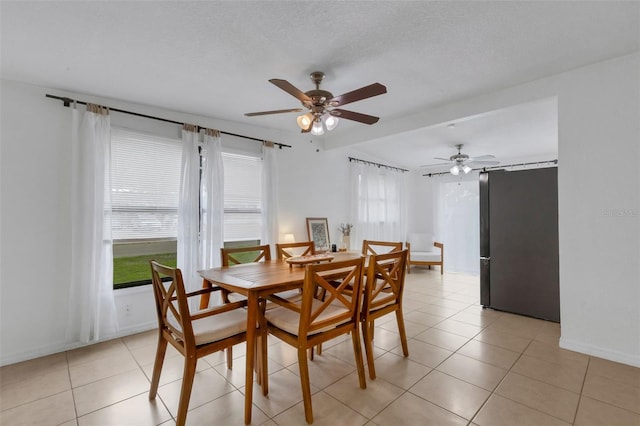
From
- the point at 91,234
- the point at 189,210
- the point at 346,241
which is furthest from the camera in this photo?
the point at 346,241

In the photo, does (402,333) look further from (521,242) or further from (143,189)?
(143,189)

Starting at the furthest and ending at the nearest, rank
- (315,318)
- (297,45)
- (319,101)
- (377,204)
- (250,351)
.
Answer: (377,204)
(319,101)
(297,45)
(315,318)
(250,351)

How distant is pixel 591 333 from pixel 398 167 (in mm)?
4669

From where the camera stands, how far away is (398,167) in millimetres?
6684

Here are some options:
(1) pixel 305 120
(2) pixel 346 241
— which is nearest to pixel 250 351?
(1) pixel 305 120

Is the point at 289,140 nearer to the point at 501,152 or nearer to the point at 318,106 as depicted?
the point at 318,106

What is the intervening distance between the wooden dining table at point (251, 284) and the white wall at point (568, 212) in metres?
1.68

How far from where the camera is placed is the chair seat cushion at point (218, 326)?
178 centimetres

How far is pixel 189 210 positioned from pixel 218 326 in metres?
1.93

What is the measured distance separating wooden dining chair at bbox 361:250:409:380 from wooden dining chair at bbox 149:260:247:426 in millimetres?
910

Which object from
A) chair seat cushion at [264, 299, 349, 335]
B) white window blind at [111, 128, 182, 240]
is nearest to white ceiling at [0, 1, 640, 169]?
white window blind at [111, 128, 182, 240]

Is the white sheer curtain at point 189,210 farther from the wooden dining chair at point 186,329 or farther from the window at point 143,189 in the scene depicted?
the wooden dining chair at point 186,329

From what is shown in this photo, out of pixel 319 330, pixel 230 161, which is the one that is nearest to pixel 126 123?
pixel 230 161

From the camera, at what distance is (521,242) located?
3551 mm
